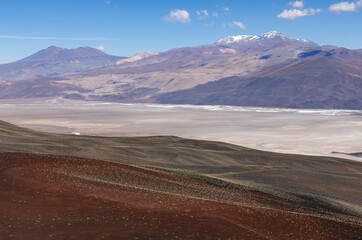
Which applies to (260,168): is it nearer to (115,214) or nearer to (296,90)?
(115,214)

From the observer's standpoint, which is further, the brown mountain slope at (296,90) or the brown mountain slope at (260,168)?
the brown mountain slope at (296,90)

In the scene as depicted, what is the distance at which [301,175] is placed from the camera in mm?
28531

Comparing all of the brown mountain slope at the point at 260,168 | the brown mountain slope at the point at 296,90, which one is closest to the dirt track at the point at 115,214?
the brown mountain slope at the point at 260,168

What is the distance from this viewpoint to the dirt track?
10336 mm

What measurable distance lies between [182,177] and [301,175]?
36.6ft

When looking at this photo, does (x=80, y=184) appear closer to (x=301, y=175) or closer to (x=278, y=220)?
(x=278, y=220)

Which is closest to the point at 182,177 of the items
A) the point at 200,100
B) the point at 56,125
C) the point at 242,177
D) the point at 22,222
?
the point at 242,177

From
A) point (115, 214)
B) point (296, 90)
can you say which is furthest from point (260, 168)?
point (296, 90)

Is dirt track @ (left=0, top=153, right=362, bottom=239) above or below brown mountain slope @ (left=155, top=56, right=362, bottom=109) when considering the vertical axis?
below

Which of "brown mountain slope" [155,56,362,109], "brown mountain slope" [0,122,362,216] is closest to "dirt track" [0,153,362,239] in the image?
"brown mountain slope" [0,122,362,216]

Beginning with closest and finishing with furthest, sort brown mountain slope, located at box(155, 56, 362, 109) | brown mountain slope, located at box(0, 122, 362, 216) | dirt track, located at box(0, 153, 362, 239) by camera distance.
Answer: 1. dirt track, located at box(0, 153, 362, 239)
2. brown mountain slope, located at box(0, 122, 362, 216)
3. brown mountain slope, located at box(155, 56, 362, 109)

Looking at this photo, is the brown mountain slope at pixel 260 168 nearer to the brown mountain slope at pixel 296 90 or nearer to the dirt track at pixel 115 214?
the dirt track at pixel 115 214

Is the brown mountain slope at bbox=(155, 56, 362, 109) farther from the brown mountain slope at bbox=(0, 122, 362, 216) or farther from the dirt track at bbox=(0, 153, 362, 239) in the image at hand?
the dirt track at bbox=(0, 153, 362, 239)

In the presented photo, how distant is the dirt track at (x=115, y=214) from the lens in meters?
10.3
